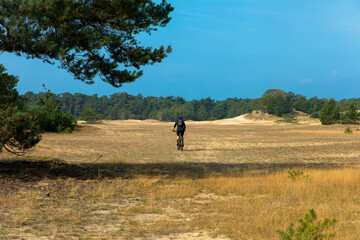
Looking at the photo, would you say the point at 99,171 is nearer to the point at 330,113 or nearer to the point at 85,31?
the point at 85,31

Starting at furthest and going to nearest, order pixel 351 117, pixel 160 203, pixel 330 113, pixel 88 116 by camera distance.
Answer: pixel 88 116 → pixel 330 113 → pixel 351 117 → pixel 160 203

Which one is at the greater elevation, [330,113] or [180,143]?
[330,113]

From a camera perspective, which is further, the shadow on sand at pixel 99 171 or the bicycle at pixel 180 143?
the bicycle at pixel 180 143

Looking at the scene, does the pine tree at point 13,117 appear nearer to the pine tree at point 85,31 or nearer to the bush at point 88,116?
the pine tree at point 85,31

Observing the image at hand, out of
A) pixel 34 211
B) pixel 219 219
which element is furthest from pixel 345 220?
pixel 34 211

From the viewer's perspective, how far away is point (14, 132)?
35.5 ft

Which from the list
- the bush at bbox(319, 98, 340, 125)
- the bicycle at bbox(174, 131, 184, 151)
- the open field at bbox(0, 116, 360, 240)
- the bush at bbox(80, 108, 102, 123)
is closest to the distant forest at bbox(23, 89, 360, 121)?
the bush at bbox(80, 108, 102, 123)

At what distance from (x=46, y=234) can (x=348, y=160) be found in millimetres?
17500

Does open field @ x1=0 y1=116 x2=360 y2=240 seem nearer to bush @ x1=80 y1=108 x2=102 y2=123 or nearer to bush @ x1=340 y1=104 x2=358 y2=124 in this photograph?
bush @ x1=340 y1=104 x2=358 y2=124

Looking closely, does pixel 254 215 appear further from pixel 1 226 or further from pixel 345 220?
pixel 1 226

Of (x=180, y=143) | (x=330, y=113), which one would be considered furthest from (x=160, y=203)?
(x=330, y=113)

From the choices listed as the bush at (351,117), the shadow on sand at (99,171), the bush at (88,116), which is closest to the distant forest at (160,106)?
the bush at (88,116)

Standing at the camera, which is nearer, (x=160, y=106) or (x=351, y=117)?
(x=351, y=117)

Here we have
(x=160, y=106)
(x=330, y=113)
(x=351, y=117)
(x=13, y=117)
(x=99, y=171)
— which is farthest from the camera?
(x=160, y=106)
